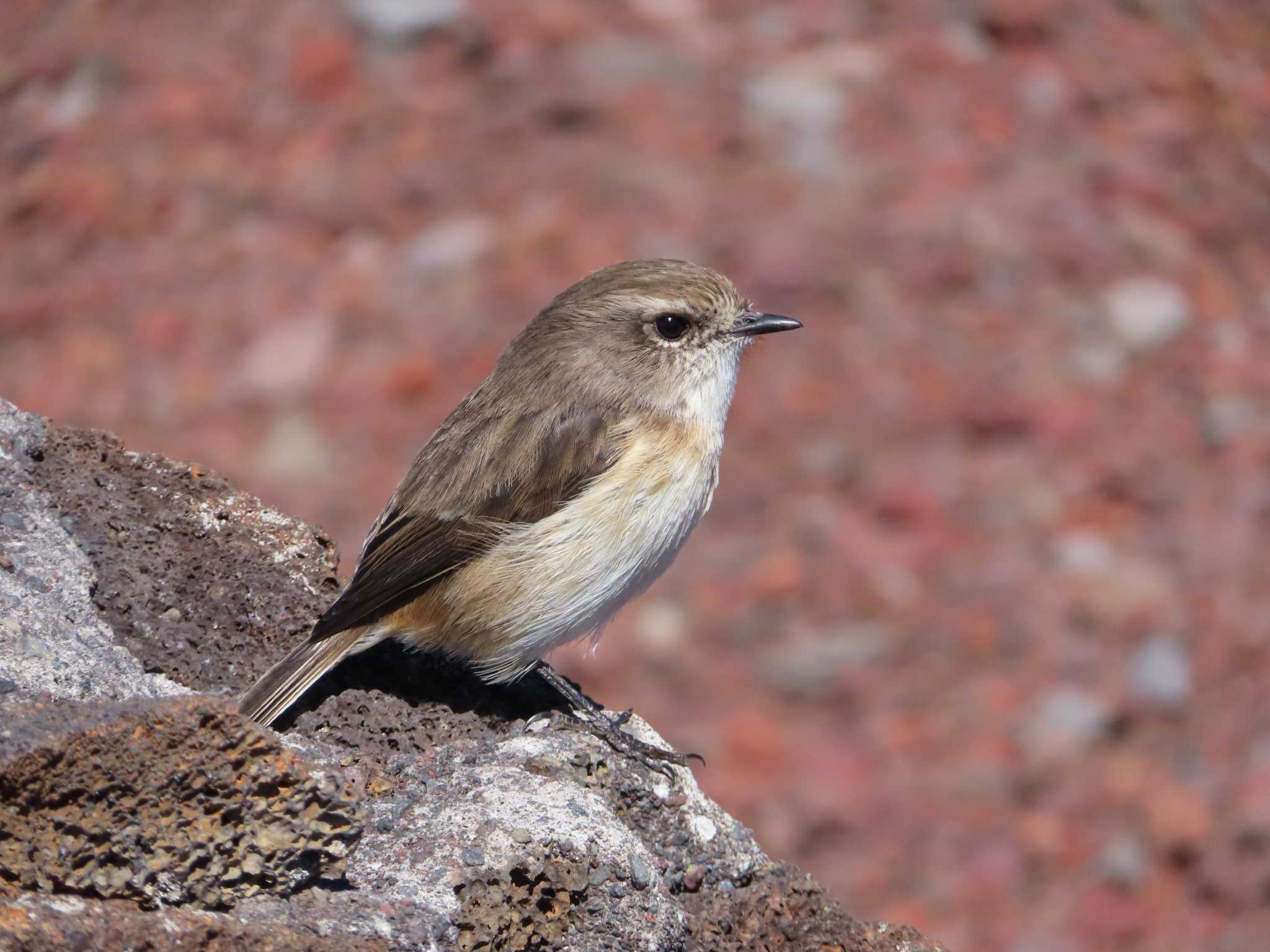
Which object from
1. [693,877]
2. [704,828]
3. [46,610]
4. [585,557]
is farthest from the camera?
[585,557]

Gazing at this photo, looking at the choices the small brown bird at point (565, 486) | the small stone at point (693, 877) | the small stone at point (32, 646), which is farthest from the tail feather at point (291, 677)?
the small stone at point (693, 877)

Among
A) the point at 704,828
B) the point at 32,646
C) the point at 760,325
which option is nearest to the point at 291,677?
the point at 32,646

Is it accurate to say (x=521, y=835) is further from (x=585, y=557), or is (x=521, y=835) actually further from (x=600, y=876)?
(x=585, y=557)

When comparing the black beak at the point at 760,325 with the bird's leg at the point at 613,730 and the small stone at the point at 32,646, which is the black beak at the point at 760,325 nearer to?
the bird's leg at the point at 613,730

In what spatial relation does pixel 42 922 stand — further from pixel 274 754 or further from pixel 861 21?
pixel 861 21

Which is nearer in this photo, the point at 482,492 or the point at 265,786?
the point at 265,786

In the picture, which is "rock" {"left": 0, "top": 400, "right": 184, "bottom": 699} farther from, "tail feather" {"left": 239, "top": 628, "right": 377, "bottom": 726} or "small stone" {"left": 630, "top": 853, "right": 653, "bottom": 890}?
"small stone" {"left": 630, "top": 853, "right": 653, "bottom": 890}

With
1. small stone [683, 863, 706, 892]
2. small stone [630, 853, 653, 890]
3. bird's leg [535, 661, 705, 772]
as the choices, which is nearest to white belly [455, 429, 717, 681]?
bird's leg [535, 661, 705, 772]
